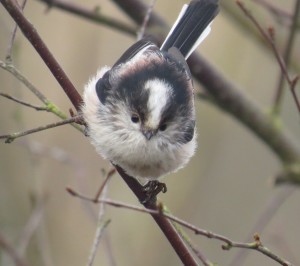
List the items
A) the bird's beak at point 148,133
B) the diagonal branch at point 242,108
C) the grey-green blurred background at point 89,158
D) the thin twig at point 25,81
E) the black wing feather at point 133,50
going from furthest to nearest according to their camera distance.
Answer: the grey-green blurred background at point 89,158, the diagonal branch at point 242,108, the black wing feather at point 133,50, the bird's beak at point 148,133, the thin twig at point 25,81

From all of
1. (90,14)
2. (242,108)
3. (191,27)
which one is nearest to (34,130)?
(191,27)

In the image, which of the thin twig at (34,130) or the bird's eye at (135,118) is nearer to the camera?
the thin twig at (34,130)

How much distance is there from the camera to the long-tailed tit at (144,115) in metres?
2.58

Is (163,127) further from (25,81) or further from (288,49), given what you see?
(288,49)

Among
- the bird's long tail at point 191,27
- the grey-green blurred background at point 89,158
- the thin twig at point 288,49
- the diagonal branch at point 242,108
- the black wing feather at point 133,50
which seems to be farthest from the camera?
the grey-green blurred background at point 89,158

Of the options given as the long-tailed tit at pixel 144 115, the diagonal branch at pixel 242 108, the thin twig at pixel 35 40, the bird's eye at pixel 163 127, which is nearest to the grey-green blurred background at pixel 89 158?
the diagonal branch at pixel 242 108

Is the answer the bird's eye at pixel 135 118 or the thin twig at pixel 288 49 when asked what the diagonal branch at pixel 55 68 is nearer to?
the bird's eye at pixel 135 118

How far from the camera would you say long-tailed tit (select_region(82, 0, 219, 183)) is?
2578 mm

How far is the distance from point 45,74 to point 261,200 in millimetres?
2339

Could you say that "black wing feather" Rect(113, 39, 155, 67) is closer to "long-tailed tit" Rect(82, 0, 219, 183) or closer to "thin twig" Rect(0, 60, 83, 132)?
"long-tailed tit" Rect(82, 0, 219, 183)

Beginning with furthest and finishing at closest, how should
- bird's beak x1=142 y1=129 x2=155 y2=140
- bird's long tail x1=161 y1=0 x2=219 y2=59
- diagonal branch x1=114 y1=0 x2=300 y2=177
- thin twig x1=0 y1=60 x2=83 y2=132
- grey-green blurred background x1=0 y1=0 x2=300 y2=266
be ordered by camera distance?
grey-green blurred background x1=0 y1=0 x2=300 y2=266 → diagonal branch x1=114 y1=0 x2=300 y2=177 → bird's long tail x1=161 y1=0 x2=219 y2=59 → bird's beak x1=142 y1=129 x2=155 y2=140 → thin twig x1=0 y1=60 x2=83 y2=132

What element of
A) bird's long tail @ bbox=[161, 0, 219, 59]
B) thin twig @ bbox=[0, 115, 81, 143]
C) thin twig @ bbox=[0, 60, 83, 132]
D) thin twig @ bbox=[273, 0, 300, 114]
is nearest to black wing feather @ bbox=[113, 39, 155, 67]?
bird's long tail @ bbox=[161, 0, 219, 59]

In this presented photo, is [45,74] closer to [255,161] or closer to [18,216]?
[18,216]

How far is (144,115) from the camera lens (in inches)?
100
